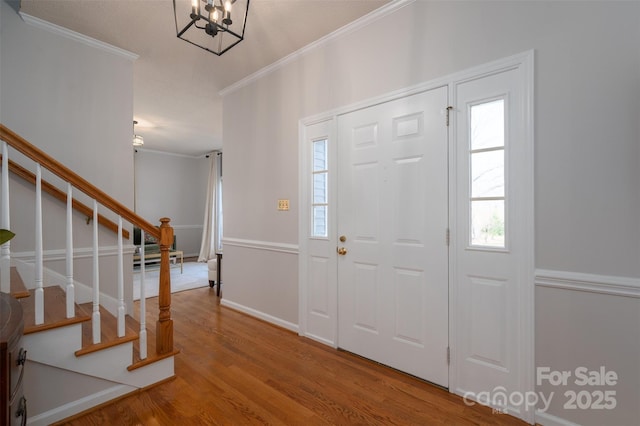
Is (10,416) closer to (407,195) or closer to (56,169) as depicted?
(56,169)

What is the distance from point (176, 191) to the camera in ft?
26.6

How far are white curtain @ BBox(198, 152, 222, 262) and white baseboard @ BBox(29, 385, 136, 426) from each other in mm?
5778

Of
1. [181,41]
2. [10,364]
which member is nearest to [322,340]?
[10,364]

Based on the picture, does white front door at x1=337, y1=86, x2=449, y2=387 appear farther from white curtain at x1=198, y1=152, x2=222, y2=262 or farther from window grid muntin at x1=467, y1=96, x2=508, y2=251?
white curtain at x1=198, y1=152, x2=222, y2=262

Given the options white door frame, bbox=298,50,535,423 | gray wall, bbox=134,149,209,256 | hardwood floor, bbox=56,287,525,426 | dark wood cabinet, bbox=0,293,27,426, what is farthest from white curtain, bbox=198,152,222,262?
dark wood cabinet, bbox=0,293,27,426

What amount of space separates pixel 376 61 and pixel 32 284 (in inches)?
133

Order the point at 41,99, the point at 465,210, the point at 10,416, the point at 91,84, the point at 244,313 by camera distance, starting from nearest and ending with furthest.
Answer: the point at 10,416, the point at 465,210, the point at 41,99, the point at 91,84, the point at 244,313

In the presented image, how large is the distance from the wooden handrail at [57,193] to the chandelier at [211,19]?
5.54ft

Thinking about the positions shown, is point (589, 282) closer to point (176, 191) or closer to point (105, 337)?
point (105, 337)

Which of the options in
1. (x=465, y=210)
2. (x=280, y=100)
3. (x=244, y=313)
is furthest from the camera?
(x=244, y=313)

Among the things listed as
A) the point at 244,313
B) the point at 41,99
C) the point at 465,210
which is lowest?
the point at 244,313

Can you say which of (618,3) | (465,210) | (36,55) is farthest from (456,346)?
(36,55)

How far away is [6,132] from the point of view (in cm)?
171

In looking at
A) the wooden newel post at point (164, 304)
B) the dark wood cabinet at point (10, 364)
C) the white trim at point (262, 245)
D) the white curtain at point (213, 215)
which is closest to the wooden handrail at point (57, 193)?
the wooden newel post at point (164, 304)
